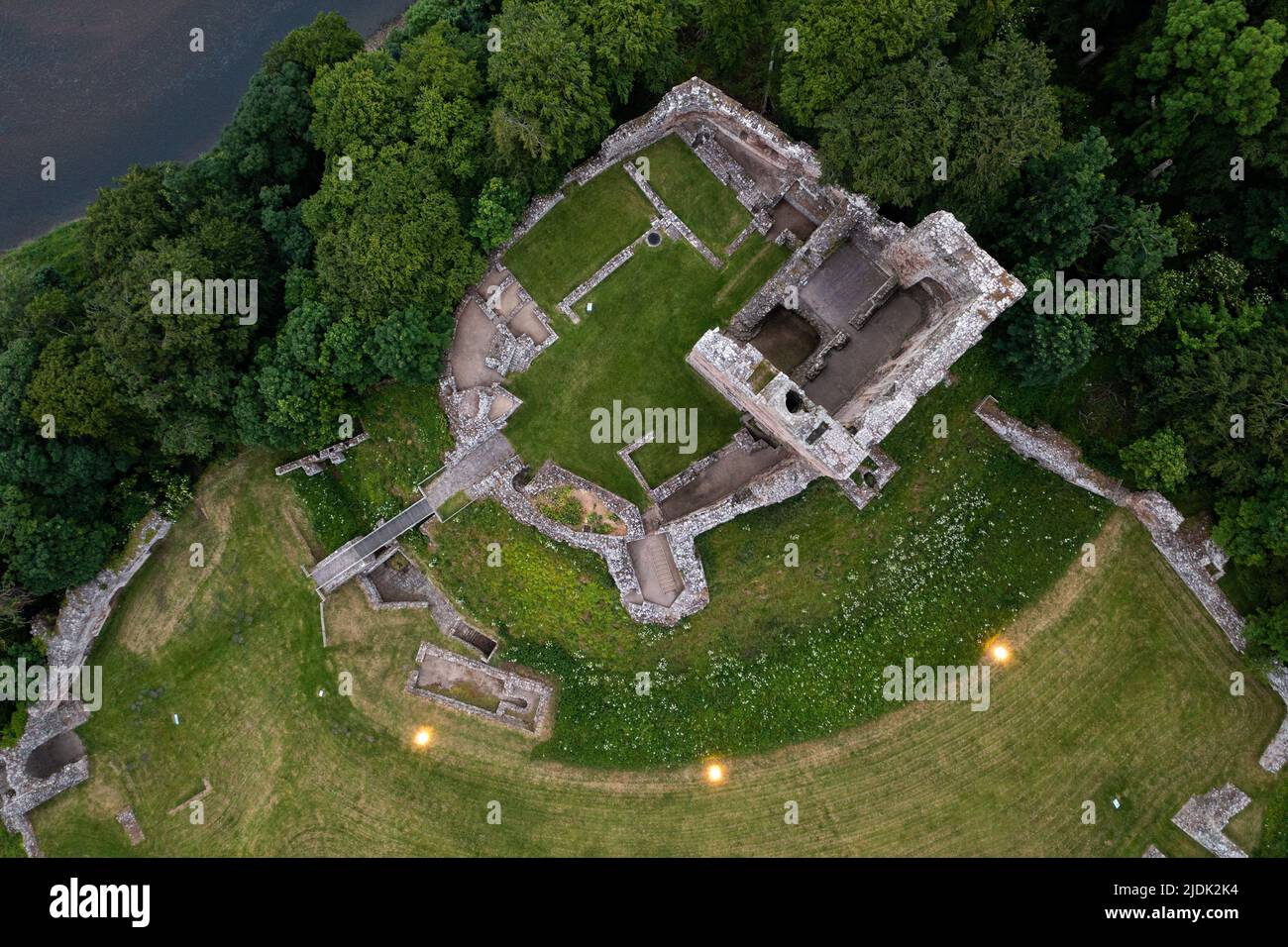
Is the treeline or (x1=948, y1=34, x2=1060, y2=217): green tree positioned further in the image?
the treeline

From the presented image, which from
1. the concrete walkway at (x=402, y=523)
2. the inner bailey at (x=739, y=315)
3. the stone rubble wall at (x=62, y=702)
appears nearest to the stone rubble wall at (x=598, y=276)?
the inner bailey at (x=739, y=315)

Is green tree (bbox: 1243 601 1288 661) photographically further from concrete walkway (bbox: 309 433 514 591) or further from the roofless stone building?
concrete walkway (bbox: 309 433 514 591)

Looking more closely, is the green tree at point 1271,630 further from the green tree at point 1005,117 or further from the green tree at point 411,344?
the green tree at point 411,344

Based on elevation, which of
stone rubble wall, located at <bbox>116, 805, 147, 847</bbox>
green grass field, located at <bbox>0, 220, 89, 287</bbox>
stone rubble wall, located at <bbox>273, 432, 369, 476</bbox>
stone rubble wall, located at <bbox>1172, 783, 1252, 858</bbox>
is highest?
green grass field, located at <bbox>0, 220, 89, 287</bbox>

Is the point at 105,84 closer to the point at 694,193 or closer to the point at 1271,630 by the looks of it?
the point at 694,193

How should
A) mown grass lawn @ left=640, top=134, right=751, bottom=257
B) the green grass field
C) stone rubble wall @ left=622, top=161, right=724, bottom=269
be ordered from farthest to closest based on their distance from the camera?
the green grass field < mown grass lawn @ left=640, top=134, right=751, bottom=257 < stone rubble wall @ left=622, top=161, right=724, bottom=269

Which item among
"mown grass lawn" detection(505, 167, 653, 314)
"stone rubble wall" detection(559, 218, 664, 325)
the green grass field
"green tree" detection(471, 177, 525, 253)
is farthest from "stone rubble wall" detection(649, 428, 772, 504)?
the green grass field
